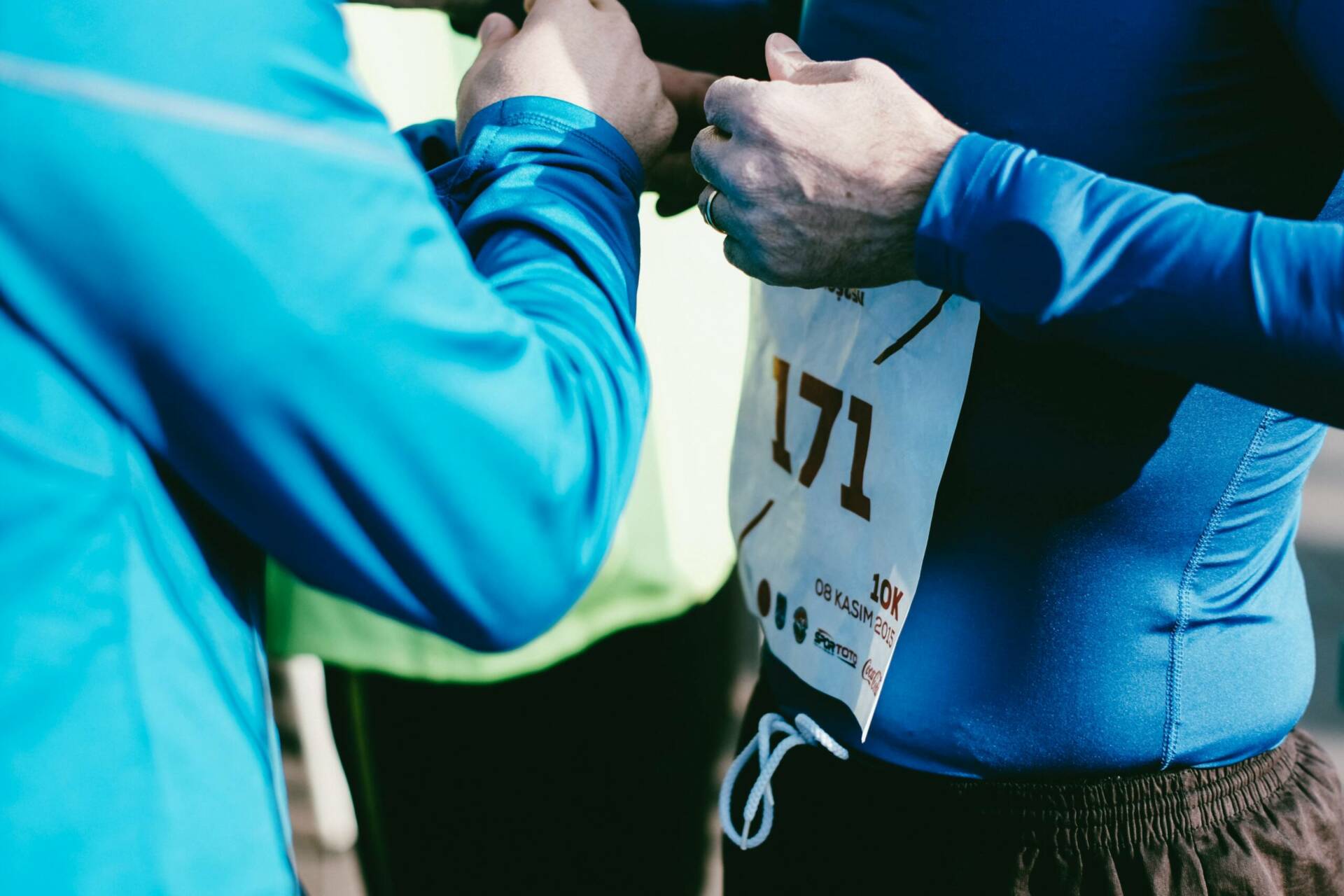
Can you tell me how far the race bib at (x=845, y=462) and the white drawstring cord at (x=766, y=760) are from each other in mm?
45

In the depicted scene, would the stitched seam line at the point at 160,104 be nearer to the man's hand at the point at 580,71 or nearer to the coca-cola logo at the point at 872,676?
the man's hand at the point at 580,71

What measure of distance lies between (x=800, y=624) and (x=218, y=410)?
55cm

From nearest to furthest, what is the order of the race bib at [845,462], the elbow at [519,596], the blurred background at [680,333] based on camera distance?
the elbow at [519,596]
the race bib at [845,462]
the blurred background at [680,333]

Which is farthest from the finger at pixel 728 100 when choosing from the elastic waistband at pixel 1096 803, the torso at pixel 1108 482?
the elastic waistband at pixel 1096 803

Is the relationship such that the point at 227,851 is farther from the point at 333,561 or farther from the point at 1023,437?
the point at 1023,437

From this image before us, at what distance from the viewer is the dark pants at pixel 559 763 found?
4.70 ft

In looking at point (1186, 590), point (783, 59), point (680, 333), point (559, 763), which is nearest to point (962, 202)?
point (783, 59)

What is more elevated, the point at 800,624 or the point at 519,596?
the point at 519,596

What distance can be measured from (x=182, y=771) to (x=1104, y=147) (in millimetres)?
643

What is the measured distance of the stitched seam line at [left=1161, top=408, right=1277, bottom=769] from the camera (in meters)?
0.70

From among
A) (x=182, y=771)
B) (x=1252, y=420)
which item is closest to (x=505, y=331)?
(x=182, y=771)

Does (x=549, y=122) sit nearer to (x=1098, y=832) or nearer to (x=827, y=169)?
(x=827, y=169)

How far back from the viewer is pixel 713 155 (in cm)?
70

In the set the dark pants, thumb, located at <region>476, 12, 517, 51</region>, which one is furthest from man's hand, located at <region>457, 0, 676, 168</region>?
the dark pants
